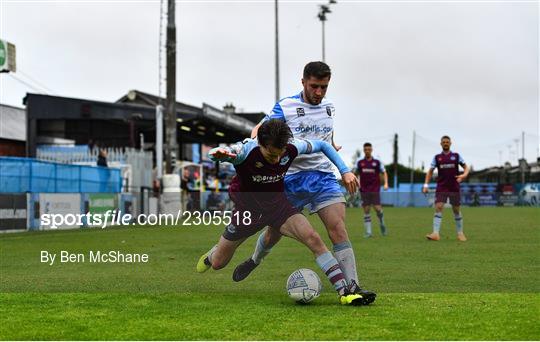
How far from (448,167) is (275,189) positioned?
11166mm

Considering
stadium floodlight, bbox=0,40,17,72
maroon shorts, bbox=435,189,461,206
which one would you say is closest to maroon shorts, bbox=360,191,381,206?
maroon shorts, bbox=435,189,461,206

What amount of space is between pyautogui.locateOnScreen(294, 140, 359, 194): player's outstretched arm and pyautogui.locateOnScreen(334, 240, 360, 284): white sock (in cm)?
61

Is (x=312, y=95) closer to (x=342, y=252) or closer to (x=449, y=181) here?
(x=342, y=252)

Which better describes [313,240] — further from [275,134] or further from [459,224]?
[459,224]

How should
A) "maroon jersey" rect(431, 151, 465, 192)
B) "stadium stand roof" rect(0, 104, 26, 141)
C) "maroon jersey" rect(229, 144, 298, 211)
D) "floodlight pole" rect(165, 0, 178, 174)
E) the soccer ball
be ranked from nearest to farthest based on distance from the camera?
Answer: 1. the soccer ball
2. "maroon jersey" rect(229, 144, 298, 211)
3. "maroon jersey" rect(431, 151, 465, 192)
4. "floodlight pole" rect(165, 0, 178, 174)
5. "stadium stand roof" rect(0, 104, 26, 141)

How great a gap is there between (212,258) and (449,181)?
1061 cm

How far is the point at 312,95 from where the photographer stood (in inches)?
316

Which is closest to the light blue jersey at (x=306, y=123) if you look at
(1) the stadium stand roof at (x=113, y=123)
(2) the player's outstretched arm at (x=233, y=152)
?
(2) the player's outstretched arm at (x=233, y=152)

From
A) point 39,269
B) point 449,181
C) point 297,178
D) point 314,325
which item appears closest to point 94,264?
point 39,269

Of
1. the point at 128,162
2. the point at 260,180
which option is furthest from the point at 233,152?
the point at 128,162

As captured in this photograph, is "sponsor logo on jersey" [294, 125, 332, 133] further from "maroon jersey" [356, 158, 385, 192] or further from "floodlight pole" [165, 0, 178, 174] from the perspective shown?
"floodlight pole" [165, 0, 178, 174]

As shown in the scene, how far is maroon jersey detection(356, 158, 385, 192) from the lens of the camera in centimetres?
2048

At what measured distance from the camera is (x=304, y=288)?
738cm

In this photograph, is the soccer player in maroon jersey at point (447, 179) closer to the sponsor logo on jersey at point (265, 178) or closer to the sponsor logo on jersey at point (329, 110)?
the sponsor logo on jersey at point (329, 110)
